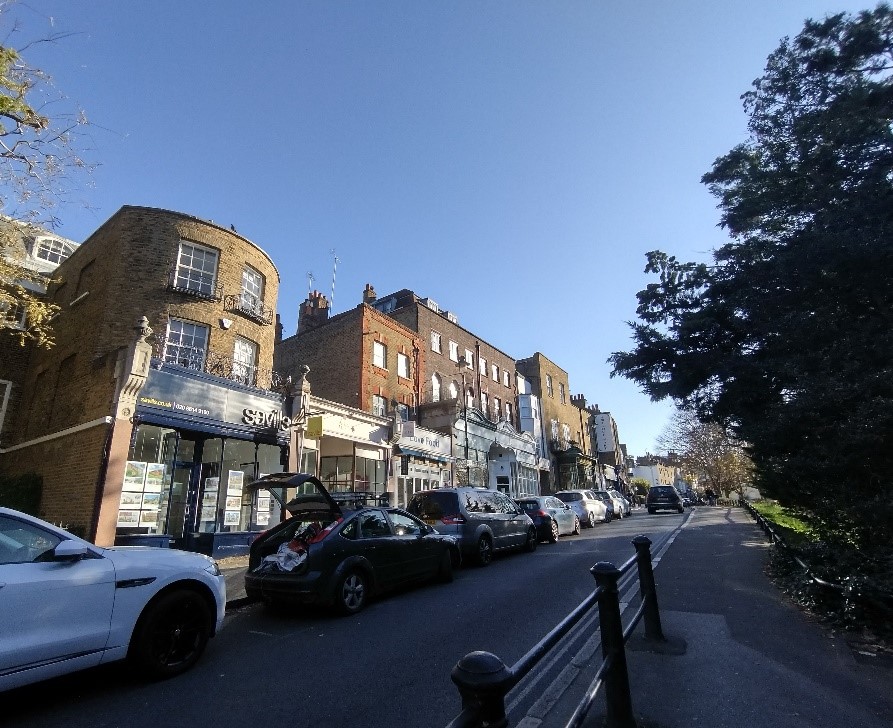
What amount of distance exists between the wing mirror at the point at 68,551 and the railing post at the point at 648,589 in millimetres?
5049

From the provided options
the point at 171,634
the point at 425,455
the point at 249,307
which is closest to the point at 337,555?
the point at 171,634

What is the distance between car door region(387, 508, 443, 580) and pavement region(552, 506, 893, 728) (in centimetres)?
388

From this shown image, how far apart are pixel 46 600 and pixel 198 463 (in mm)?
10471

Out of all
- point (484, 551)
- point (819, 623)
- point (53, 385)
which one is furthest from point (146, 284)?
point (819, 623)

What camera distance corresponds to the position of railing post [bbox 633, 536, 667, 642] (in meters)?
4.94

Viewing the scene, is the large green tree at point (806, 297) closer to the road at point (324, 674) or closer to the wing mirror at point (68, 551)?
the road at point (324, 674)

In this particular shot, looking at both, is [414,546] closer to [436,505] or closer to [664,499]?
[436,505]

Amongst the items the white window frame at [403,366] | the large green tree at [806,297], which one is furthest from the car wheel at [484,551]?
the white window frame at [403,366]

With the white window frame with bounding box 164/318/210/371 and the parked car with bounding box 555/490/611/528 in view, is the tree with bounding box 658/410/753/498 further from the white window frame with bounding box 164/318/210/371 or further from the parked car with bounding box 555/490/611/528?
the white window frame with bounding box 164/318/210/371

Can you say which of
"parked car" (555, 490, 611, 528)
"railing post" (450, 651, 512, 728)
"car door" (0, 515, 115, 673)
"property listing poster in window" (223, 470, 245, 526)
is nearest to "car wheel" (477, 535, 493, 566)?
"property listing poster in window" (223, 470, 245, 526)

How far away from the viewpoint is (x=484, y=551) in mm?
11203

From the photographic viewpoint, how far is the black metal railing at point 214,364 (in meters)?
14.5

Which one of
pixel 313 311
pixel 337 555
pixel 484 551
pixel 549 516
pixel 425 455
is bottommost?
pixel 484 551

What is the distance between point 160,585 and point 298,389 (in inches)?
466
